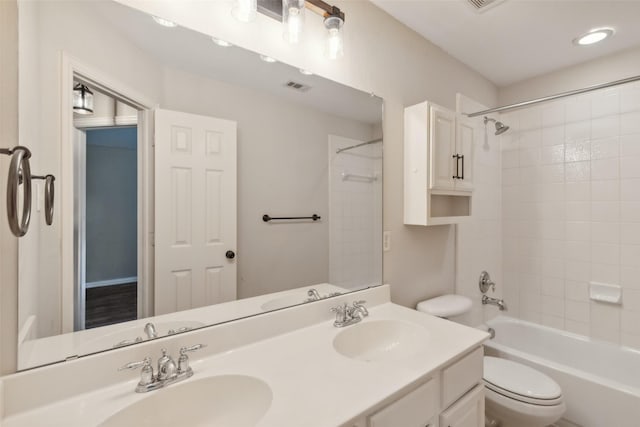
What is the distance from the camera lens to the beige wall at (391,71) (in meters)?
1.15

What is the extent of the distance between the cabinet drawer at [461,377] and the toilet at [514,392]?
0.53 metres

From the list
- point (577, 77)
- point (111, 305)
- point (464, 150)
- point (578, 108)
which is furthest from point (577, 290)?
point (111, 305)

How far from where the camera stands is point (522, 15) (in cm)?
167

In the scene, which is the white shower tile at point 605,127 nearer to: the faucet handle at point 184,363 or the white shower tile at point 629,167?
the white shower tile at point 629,167

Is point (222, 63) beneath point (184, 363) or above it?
above

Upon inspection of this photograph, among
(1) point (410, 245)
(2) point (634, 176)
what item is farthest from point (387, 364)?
(2) point (634, 176)

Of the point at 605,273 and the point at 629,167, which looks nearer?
the point at 629,167

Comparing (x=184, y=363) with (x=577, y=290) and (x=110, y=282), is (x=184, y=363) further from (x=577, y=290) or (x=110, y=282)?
(x=577, y=290)

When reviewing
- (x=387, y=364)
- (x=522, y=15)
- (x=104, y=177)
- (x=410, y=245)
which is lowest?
(x=387, y=364)

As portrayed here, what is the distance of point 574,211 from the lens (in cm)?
227

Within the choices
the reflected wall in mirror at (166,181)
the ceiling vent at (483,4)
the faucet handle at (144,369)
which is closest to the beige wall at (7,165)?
the reflected wall in mirror at (166,181)

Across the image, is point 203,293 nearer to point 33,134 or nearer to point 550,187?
point 33,134

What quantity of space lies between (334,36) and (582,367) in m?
2.78

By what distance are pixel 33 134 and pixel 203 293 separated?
683 millimetres
